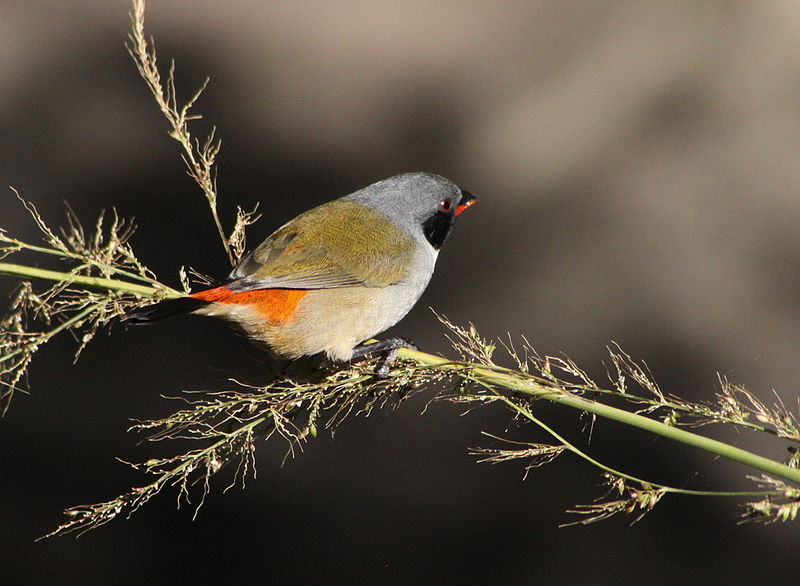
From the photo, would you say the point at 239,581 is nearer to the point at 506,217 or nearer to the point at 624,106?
the point at 506,217

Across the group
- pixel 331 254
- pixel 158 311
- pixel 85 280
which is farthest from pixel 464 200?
pixel 85 280

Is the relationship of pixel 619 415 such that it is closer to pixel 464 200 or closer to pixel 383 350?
pixel 383 350

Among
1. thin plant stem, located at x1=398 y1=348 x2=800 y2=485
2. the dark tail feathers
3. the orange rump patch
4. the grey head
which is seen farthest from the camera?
the grey head

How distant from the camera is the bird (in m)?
1.93

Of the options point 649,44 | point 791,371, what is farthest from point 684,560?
point 649,44

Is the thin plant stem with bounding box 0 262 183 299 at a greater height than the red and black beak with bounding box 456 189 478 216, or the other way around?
the thin plant stem with bounding box 0 262 183 299

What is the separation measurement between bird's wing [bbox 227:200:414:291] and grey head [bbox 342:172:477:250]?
1.8 inches

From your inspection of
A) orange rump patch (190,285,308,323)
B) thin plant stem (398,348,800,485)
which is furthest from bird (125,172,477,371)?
thin plant stem (398,348,800,485)

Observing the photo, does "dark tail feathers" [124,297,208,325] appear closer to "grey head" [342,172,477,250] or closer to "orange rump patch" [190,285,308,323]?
"orange rump patch" [190,285,308,323]

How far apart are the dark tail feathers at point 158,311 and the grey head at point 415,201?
0.89m

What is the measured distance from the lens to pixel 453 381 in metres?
1.48

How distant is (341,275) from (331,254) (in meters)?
0.07

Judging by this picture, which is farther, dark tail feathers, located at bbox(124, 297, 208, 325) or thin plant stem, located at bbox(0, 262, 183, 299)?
dark tail feathers, located at bbox(124, 297, 208, 325)

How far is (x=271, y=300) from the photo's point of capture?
77.2 inches
